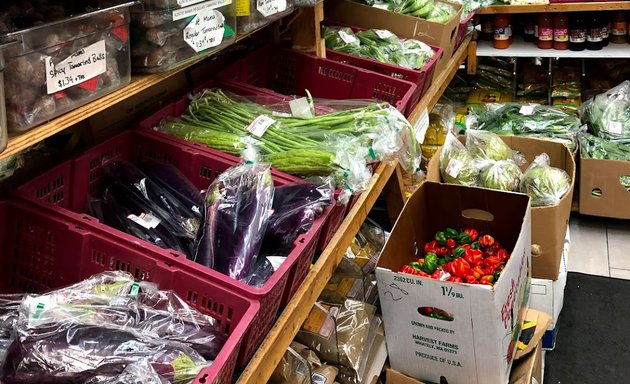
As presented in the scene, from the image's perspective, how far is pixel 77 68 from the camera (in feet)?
3.83

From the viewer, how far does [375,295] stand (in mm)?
2312

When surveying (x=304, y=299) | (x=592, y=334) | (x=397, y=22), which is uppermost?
(x=397, y=22)

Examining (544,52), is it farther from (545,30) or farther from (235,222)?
(235,222)

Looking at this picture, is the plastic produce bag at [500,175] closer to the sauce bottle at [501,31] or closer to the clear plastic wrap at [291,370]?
the sauce bottle at [501,31]

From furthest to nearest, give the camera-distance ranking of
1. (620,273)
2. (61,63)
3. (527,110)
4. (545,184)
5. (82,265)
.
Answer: (527,110)
(620,273)
(545,184)
(82,265)
(61,63)

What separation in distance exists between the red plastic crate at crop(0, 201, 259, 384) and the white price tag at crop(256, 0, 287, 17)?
782mm

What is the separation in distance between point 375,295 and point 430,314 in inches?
18.5

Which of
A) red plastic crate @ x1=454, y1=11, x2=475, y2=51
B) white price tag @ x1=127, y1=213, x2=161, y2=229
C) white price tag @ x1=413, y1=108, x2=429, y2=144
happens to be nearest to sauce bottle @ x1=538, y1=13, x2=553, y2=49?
red plastic crate @ x1=454, y1=11, x2=475, y2=51

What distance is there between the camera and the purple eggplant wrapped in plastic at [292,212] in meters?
1.44

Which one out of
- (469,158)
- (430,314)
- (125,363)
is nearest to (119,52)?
(125,363)

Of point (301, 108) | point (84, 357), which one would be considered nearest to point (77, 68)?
point (84, 357)

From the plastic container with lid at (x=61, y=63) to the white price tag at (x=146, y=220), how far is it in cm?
31

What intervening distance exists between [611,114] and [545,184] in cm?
98

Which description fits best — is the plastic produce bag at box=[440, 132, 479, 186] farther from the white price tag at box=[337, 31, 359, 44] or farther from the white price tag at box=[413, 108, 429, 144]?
the white price tag at box=[337, 31, 359, 44]
